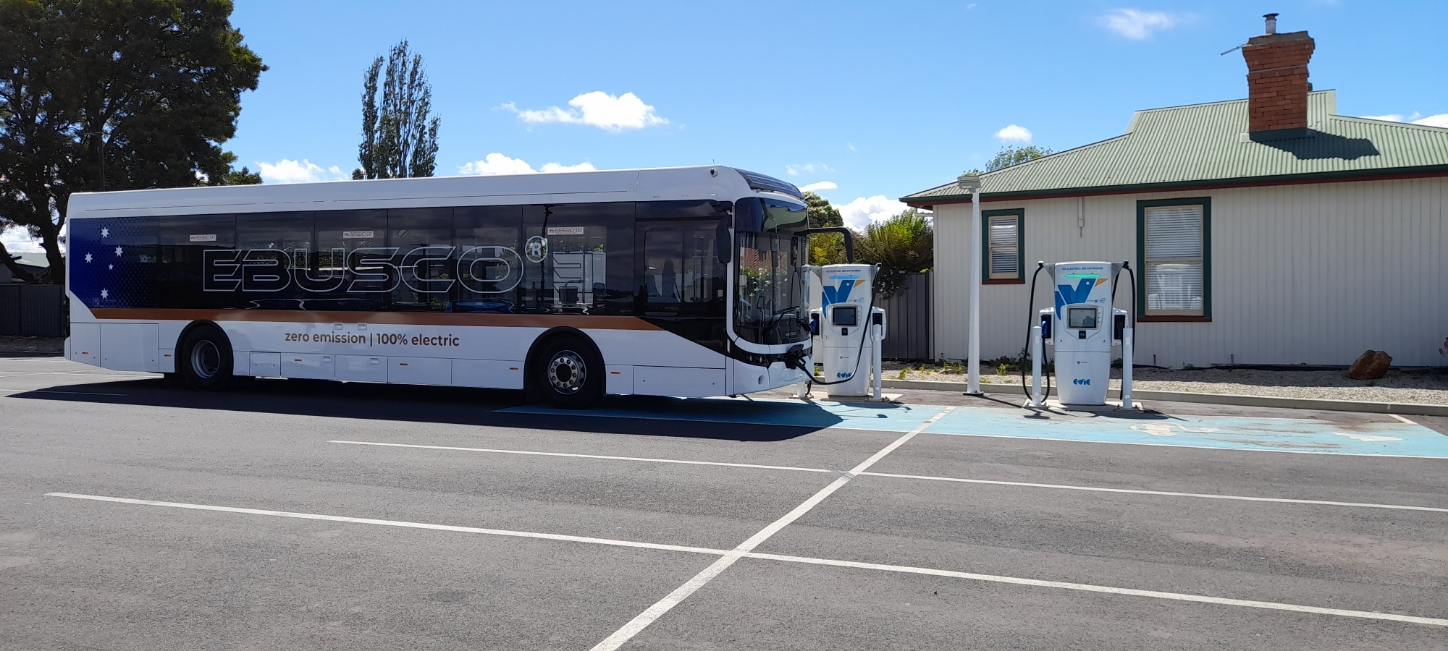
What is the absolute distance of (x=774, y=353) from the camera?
1269 cm

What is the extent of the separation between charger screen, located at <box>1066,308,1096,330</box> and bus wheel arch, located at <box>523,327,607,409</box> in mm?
6071

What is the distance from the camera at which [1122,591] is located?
5.42m

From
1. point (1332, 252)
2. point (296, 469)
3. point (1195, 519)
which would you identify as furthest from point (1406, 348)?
point (296, 469)

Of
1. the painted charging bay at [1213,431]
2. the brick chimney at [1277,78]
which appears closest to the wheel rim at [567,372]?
the painted charging bay at [1213,431]

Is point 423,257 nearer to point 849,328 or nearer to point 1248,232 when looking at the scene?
point 849,328

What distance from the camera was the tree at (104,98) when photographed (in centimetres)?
3338

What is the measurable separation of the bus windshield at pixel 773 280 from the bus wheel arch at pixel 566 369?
201 cm

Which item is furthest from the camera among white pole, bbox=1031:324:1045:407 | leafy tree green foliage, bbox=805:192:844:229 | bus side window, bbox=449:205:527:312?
leafy tree green foliage, bbox=805:192:844:229

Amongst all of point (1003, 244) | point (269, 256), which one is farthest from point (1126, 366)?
point (269, 256)

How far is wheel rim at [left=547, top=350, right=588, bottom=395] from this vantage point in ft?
43.1

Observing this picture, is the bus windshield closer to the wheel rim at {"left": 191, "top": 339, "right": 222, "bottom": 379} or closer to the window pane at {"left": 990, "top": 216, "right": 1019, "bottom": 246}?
the window pane at {"left": 990, "top": 216, "right": 1019, "bottom": 246}

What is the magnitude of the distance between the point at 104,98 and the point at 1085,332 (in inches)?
1354

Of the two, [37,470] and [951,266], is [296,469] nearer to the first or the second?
[37,470]

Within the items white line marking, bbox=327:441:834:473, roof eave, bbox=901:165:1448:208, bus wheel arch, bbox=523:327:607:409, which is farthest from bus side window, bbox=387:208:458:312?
roof eave, bbox=901:165:1448:208
